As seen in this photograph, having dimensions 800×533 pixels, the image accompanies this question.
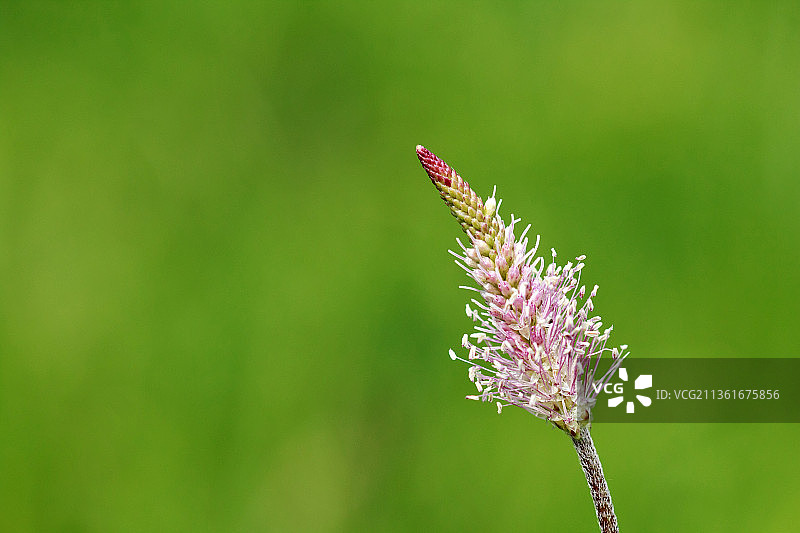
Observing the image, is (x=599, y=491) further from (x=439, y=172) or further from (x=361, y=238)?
(x=361, y=238)

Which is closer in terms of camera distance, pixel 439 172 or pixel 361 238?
pixel 439 172

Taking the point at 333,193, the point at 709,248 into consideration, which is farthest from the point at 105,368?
the point at 709,248

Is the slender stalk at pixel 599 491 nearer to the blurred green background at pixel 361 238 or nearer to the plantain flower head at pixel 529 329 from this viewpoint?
the plantain flower head at pixel 529 329

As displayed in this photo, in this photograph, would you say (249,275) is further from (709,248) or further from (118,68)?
(709,248)

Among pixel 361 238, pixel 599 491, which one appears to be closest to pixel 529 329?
pixel 599 491

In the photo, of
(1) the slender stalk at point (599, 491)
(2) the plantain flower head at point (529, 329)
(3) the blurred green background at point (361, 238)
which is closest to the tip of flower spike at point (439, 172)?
(2) the plantain flower head at point (529, 329)

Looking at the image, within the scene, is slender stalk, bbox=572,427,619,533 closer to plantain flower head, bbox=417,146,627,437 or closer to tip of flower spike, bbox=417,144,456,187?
plantain flower head, bbox=417,146,627,437

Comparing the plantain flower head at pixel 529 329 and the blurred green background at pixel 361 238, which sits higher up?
the blurred green background at pixel 361 238
